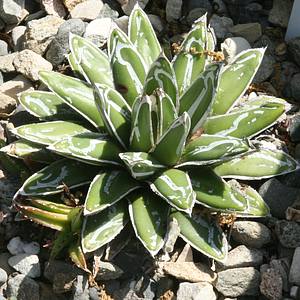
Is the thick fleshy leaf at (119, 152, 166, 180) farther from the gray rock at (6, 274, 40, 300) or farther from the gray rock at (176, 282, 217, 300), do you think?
the gray rock at (6, 274, 40, 300)

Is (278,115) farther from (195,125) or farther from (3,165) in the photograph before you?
(3,165)

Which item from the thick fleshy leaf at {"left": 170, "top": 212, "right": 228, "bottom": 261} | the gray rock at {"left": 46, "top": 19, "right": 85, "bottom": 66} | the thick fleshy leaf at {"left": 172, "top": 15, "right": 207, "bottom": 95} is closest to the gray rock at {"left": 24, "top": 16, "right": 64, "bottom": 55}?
the gray rock at {"left": 46, "top": 19, "right": 85, "bottom": 66}

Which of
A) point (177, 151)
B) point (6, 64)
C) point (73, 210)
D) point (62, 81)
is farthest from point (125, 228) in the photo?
point (6, 64)

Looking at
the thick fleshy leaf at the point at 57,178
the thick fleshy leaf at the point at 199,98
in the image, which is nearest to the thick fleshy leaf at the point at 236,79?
the thick fleshy leaf at the point at 199,98

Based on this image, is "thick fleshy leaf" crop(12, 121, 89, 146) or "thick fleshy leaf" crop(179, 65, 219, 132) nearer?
"thick fleshy leaf" crop(179, 65, 219, 132)

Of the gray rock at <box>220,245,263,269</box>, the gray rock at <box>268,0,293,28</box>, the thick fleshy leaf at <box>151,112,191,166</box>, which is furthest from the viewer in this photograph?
the gray rock at <box>268,0,293,28</box>

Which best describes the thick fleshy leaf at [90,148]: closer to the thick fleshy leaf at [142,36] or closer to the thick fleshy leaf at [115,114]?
the thick fleshy leaf at [115,114]

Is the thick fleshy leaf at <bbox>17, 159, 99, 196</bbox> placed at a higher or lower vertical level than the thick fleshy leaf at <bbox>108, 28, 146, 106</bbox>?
lower
